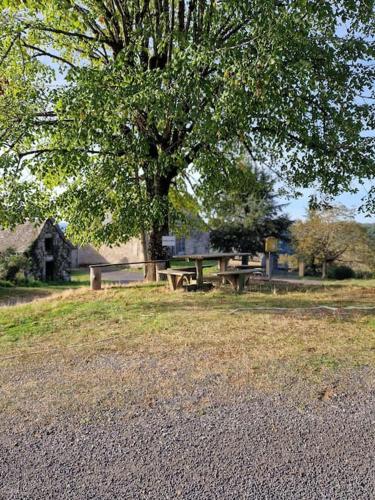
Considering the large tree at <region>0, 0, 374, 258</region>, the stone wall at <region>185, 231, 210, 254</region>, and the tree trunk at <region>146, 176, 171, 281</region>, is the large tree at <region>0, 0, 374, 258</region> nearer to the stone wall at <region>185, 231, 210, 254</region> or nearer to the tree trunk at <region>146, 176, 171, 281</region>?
the tree trunk at <region>146, 176, 171, 281</region>

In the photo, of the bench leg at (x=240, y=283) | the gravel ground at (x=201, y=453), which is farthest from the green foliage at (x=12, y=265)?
the gravel ground at (x=201, y=453)

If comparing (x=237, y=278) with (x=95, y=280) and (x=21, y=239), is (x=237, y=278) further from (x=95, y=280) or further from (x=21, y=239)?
(x=21, y=239)

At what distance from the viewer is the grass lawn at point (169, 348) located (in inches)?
143

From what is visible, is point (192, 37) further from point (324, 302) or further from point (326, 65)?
point (324, 302)

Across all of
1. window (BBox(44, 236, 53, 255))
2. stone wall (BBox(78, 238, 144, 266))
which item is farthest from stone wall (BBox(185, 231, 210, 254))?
window (BBox(44, 236, 53, 255))

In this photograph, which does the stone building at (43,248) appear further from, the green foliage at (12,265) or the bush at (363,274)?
the bush at (363,274)

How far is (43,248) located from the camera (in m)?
28.1

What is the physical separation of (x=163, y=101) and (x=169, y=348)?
12.7ft

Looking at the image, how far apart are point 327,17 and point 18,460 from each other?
782 centimetres

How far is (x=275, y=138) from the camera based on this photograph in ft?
29.0

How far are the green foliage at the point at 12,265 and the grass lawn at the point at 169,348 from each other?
17727 millimetres

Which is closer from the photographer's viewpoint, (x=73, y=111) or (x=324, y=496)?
(x=324, y=496)

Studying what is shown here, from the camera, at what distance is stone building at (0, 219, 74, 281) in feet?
89.2

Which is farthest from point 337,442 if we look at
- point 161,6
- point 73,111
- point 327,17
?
point 161,6
